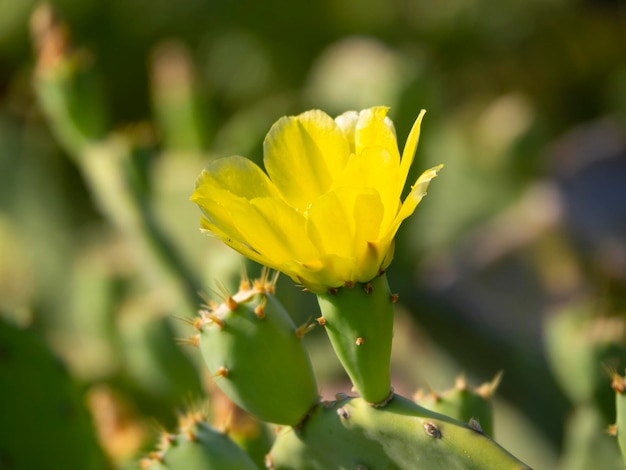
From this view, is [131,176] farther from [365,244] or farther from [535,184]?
[535,184]

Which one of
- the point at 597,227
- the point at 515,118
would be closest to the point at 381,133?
the point at 597,227

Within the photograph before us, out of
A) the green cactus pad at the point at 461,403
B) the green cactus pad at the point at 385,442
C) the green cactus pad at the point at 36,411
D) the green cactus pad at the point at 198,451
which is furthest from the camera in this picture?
the green cactus pad at the point at 36,411

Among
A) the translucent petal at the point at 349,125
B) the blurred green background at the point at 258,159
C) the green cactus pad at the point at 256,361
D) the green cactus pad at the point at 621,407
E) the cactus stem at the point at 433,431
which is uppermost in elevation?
the translucent petal at the point at 349,125

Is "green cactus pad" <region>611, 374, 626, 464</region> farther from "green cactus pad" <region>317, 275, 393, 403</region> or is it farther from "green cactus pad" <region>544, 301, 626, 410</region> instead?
"green cactus pad" <region>544, 301, 626, 410</region>

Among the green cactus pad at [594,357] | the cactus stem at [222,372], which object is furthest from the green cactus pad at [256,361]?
the green cactus pad at [594,357]

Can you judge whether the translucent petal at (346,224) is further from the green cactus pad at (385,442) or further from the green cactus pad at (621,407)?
the green cactus pad at (621,407)

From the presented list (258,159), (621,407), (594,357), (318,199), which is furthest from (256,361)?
(258,159)
